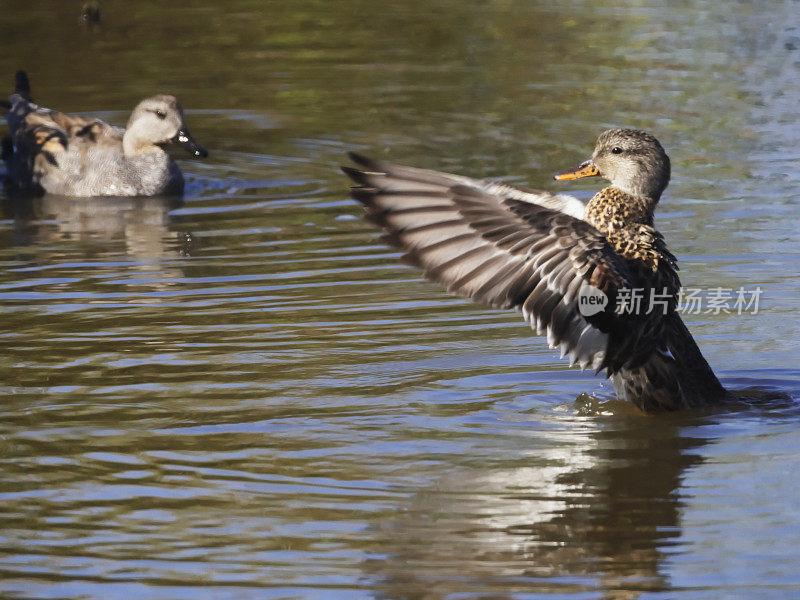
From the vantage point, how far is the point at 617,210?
6.77 meters

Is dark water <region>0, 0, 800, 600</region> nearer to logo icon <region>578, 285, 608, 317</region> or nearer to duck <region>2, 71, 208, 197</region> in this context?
duck <region>2, 71, 208, 197</region>

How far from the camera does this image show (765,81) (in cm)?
1508

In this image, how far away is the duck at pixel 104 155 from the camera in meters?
12.0

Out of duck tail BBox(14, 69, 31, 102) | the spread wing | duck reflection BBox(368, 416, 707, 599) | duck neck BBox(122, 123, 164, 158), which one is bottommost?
duck reflection BBox(368, 416, 707, 599)

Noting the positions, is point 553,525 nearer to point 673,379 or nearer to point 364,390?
point 673,379

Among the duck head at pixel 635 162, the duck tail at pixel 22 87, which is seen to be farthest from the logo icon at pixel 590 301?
the duck tail at pixel 22 87

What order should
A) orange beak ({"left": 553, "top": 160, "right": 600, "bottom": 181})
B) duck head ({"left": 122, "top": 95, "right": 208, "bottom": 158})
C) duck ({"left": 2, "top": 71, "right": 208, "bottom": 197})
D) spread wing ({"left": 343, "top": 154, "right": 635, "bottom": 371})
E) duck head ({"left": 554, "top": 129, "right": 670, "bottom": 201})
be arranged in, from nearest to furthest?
spread wing ({"left": 343, "top": 154, "right": 635, "bottom": 371})
duck head ({"left": 554, "top": 129, "right": 670, "bottom": 201})
orange beak ({"left": 553, "top": 160, "right": 600, "bottom": 181})
duck ({"left": 2, "top": 71, "right": 208, "bottom": 197})
duck head ({"left": 122, "top": 95, "right": 208, "bottom": 158})

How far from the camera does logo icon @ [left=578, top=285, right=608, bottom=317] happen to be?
5.92m

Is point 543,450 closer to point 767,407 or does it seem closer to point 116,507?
point 767,407

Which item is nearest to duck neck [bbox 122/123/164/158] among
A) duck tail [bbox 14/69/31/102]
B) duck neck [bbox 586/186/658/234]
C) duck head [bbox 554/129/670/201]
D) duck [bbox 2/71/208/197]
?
duck [bbox 2/71/208/197]

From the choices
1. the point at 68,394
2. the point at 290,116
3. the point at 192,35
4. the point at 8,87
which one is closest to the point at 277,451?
the point at 68,394

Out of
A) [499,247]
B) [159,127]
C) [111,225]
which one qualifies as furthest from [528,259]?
[159,127]

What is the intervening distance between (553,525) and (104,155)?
25.7ft

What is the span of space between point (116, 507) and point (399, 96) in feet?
32.7
